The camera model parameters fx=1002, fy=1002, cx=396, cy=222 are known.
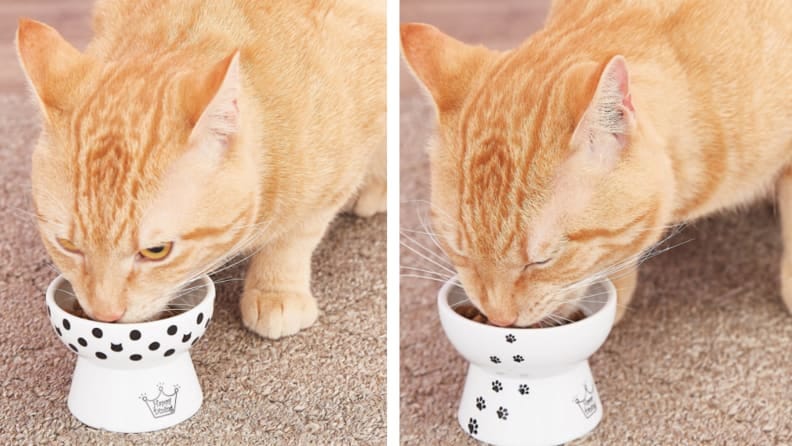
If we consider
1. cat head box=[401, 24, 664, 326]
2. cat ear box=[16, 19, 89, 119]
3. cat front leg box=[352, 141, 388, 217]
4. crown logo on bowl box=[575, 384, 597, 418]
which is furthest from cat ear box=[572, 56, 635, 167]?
cat ear box=[16, 19, 89, 119]

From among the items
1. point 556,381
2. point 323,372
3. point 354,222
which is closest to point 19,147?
point 354,222

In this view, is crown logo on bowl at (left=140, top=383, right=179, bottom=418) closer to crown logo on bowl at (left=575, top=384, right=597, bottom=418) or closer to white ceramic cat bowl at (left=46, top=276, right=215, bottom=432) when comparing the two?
white ceramic cat bowl at (left=46, top=276, right=215, bottom=432)

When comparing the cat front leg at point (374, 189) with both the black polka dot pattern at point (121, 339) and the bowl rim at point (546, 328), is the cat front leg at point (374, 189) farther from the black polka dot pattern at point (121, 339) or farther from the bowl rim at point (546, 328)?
the black polka dot pattern at point (121, 339)

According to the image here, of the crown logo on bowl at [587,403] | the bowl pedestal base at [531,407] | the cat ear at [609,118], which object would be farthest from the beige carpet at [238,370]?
the cat ear at [609,118]

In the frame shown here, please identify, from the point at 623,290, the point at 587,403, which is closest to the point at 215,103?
the point at 587,403

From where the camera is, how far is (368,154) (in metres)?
1.20

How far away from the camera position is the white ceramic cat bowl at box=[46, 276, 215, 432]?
957 millimetres

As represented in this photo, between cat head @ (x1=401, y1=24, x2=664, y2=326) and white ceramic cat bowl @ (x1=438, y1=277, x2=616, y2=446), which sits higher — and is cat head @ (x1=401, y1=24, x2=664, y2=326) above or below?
above

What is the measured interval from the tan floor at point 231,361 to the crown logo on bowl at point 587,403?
0.21 m

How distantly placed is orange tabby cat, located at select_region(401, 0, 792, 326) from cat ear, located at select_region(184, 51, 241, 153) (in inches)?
8.0

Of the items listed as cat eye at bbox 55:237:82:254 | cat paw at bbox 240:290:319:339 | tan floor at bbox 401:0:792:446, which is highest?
cat eye at bbox 55:237:82:254

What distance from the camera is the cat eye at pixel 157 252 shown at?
0.95 m

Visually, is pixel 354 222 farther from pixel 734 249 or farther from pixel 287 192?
pixel 734 249

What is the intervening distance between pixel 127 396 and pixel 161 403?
3 centimetres
